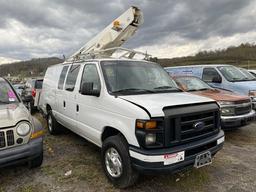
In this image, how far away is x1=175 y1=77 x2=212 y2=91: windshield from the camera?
698 cm

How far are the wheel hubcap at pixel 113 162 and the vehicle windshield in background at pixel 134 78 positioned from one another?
97 centimetres

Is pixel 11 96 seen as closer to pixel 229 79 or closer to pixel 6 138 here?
pixel 6 138

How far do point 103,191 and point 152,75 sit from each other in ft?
7.43

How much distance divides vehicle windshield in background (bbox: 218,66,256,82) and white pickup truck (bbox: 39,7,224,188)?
4577 mm

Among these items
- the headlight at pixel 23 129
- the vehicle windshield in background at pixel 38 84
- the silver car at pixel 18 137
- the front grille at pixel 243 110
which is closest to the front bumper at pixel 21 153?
the silver car at pixel 18 137

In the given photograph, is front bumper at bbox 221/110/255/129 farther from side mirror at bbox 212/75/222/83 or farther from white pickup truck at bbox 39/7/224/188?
side mirror at bbox 212/75/222/83

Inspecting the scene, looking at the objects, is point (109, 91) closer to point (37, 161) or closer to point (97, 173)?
point (97, 173)

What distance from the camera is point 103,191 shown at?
11.2 feet

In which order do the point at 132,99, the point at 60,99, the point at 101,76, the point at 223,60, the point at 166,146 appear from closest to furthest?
1. the point at 166,146
2. the point at 132,99
3. the point at 101,76
4. the point at 60,99
5. the point at 223,60

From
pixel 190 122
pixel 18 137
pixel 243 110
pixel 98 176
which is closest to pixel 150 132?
pixel 190 122

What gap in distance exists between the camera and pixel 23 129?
3.54 metres

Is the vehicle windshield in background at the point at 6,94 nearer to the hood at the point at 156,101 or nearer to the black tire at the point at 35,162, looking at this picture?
the black tire at the point at 35,162

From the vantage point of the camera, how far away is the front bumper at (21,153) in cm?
330

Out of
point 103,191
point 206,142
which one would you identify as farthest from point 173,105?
point 103,191
